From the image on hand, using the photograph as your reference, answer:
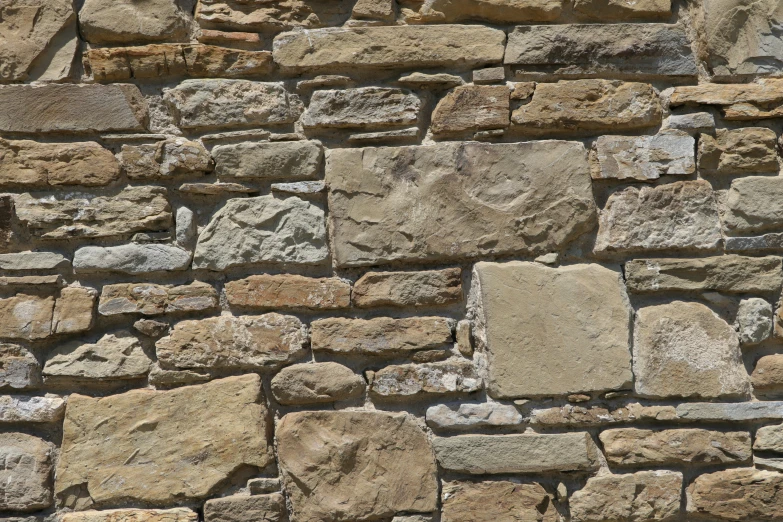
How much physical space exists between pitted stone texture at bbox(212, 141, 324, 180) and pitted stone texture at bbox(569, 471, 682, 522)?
110cm

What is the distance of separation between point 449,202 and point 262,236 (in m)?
0.49

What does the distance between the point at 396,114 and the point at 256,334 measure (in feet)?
2.24

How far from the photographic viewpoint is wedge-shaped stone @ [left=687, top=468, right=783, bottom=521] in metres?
1.70

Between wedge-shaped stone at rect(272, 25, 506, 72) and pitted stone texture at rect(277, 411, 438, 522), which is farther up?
wedge-shaped stone at rect(272, 25, 506, 72)

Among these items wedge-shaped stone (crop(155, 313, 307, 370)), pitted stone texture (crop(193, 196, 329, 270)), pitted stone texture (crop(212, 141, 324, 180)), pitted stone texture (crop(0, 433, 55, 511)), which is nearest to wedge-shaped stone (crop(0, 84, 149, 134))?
pitted stone texture (crop(212, 141, 324, 180))

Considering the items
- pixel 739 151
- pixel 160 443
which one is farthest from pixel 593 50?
pixel 160 443

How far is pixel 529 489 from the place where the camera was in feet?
5.50

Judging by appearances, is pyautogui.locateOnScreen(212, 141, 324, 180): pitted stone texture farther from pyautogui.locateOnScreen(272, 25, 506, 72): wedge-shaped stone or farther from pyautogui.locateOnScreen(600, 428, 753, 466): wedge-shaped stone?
pyautogui.locateOnScreen(600, 428, 753, 466): wedge-shaped stone

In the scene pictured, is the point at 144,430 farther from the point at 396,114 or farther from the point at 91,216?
the point at 396,114

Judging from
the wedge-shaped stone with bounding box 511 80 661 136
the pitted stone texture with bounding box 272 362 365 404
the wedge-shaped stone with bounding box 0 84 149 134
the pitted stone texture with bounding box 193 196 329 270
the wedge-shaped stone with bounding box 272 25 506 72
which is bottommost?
the pitted stone texture with bounding box 272 362 365 404

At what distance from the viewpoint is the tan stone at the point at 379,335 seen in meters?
1.70

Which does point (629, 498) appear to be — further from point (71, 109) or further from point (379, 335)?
point (71, 109)

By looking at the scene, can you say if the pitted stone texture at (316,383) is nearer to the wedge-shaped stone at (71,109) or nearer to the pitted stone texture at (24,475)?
the pitted stone texture at (24,475)

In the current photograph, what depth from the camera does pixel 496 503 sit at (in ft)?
5.49
